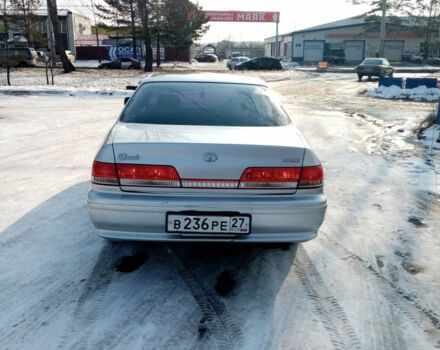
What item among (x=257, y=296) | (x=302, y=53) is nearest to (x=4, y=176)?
(x=257, y=296)

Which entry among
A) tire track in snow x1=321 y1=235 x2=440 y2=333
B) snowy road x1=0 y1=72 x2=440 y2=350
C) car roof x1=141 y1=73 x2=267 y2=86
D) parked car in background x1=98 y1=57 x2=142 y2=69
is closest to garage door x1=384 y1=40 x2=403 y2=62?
parked car in background x1=98 y1=57 x2=142 y2=69

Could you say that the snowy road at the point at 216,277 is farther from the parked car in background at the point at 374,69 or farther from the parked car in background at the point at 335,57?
the parked car in background at the point at 335,57

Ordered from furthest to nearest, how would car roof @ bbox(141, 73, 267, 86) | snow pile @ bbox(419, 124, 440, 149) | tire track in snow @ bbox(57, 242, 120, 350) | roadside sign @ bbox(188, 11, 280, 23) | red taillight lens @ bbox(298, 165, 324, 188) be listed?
roadside sign @ bbox(188, 11, 280, 23)
snow pile @ bbox(419, 124, 440, 149)
car roof @ bbox(141, 73, 267, 86)
red taillight lens @ bbox(298, 165, 324, 188)
tire track in snow @ bbox(57, 242, 120, 350)

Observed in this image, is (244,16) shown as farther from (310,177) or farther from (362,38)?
(310,177)

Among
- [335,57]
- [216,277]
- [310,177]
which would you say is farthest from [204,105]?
[335,57]

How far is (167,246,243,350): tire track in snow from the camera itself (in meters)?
2.28

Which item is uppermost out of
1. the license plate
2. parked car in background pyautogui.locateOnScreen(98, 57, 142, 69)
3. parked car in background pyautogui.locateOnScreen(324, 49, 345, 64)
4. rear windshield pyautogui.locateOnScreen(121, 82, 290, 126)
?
parked car in background pyautogui.locateOnScreen(324, 49, 345, 64)

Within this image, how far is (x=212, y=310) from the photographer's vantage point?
254cm

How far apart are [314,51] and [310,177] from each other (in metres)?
56.8

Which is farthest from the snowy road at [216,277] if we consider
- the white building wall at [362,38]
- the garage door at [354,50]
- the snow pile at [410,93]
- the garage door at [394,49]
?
the garage door at [394,49]

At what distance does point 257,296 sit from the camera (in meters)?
2.73

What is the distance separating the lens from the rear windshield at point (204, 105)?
3.18 meters

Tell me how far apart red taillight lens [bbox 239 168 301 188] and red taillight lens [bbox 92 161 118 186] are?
2.82 feet

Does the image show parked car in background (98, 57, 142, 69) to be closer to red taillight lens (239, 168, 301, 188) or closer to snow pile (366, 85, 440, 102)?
snow pile (366, 85, 440, 102)
